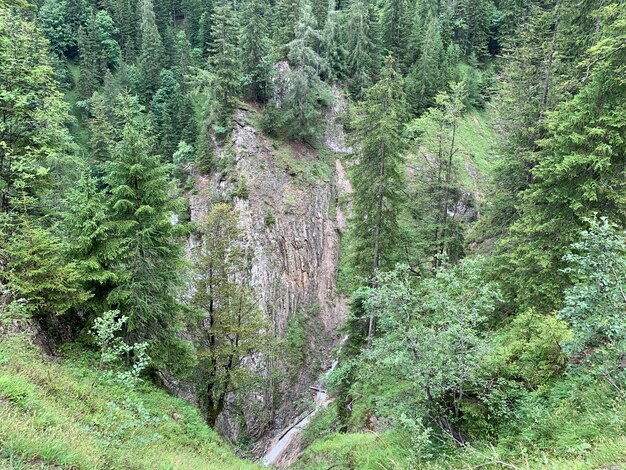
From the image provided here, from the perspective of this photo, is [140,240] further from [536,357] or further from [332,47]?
[332,47]

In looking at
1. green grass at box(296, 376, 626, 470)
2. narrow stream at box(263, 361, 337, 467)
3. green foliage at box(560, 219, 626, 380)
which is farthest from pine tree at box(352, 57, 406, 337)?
green foliage at box(560, 219, 626, 380)

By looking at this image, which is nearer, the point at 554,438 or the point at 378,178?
the point at 554,438

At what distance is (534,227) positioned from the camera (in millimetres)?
11297

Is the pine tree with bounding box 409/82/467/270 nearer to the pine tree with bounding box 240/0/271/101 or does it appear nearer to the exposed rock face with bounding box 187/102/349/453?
the exposed rock face with bounding box 187/102/349/453

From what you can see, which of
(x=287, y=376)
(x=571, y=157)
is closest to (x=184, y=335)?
(x=287, y=376)

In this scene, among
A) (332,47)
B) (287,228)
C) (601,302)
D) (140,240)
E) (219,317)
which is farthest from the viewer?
(332,47)

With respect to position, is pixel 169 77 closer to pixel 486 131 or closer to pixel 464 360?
pixel 486 131

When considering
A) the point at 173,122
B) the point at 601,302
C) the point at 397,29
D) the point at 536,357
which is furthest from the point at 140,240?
the point at 397,29

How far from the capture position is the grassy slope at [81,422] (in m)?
3.91

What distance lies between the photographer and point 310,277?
26875mm

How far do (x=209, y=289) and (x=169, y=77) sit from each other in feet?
150

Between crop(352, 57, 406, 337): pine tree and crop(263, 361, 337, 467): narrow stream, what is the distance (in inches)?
242

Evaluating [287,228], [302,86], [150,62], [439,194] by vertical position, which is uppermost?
[150,62]

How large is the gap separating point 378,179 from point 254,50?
20608mm
